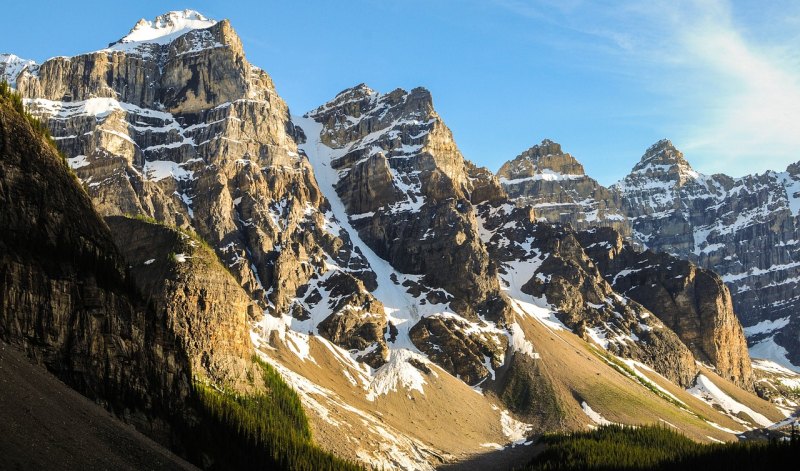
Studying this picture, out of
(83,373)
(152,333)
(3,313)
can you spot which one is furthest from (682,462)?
(3,313)

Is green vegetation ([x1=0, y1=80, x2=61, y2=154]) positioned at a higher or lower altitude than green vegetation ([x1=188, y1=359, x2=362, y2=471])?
higher

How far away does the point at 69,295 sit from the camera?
93.6 meters

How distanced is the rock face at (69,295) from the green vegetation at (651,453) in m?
83.5

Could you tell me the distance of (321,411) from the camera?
178 meters

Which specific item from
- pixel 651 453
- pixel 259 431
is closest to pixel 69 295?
pixel 259 431

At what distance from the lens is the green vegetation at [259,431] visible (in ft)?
373

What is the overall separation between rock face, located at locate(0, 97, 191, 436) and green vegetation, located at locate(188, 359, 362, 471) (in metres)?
8.65

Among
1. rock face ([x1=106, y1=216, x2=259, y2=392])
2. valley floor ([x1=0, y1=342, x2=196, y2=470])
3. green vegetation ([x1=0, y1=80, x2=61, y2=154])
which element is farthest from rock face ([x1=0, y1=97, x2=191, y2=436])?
rock face ([x1=106, y1=216, x2=259, y2=392])

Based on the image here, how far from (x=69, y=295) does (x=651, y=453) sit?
388 feet

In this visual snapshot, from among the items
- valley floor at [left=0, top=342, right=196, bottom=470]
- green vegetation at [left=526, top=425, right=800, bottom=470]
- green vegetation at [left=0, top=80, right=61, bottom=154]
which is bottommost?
green vegetation at [left=526, top=425, right=800, bottom=470]

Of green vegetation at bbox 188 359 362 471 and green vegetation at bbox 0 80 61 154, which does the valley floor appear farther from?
green vegetation at bbox 0 80 61 154

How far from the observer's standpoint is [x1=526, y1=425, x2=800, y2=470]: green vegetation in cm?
14738

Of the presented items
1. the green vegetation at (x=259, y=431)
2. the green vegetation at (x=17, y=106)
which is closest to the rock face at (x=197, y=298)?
the green vegetation at (x=259, y=431)

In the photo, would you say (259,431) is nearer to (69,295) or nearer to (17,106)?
(69,295)
